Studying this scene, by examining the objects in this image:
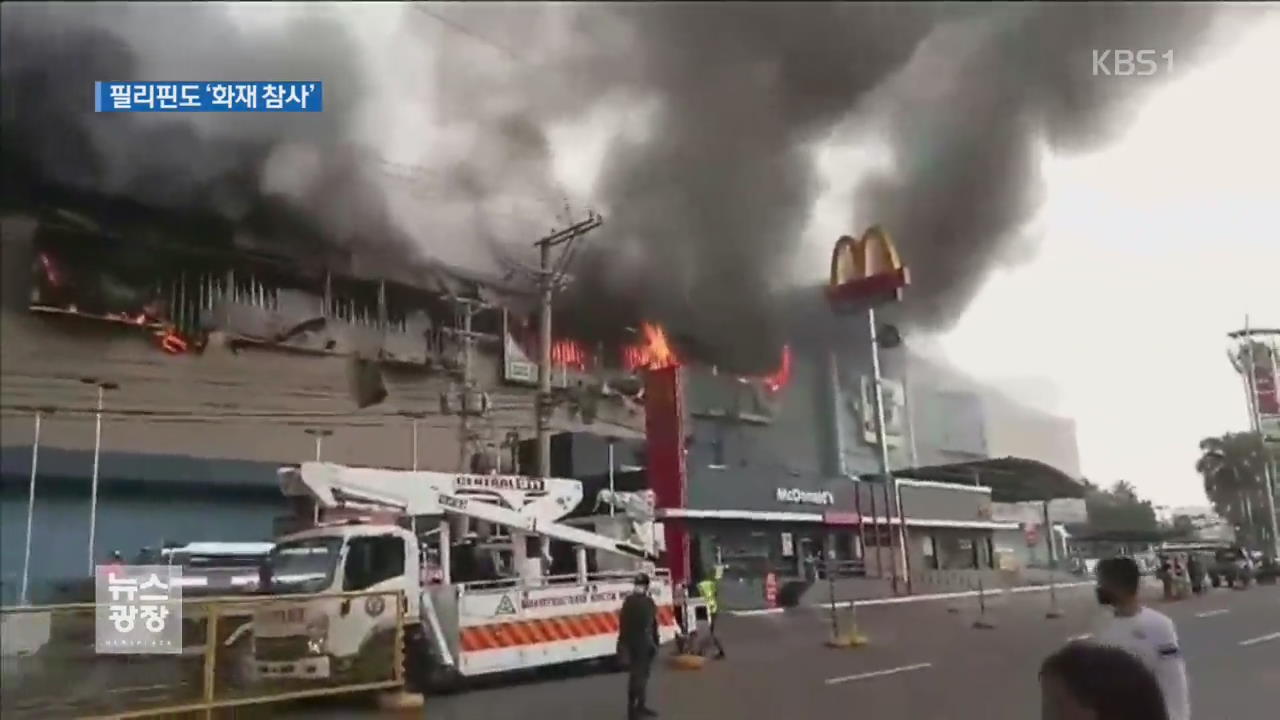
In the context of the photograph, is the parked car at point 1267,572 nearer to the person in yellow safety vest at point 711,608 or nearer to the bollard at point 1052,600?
the bollard at point 1052,600

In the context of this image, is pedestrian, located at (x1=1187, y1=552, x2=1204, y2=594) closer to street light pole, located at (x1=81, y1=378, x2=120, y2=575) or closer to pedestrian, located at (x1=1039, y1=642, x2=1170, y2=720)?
pedestrian, located at (x1=1039, y1=642, x2=1170, y2=720)

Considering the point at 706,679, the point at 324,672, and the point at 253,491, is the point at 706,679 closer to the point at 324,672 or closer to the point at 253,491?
the point at 324,672

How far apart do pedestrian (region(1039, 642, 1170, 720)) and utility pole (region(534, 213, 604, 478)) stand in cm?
870

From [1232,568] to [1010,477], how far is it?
3.00 feet

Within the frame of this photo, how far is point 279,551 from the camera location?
19.4 ft

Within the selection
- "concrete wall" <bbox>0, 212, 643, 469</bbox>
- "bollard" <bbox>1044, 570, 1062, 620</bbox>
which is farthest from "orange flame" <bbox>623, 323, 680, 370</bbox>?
"bollard" <bbox>1044, 570, 1062, 620</bbox>

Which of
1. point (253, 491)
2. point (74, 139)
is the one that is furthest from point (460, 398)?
point (74, 139)

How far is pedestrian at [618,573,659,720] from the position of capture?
4574mm

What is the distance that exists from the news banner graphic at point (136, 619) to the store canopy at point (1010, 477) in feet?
12.3

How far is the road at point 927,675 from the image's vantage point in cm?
338

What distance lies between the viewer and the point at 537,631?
6.34 metres

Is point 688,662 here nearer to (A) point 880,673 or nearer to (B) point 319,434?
(A) point 880,673

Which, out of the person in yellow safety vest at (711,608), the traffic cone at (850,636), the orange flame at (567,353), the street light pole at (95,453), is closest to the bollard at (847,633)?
the traffic cone at (850,636)

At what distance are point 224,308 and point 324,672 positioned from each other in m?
7.86
